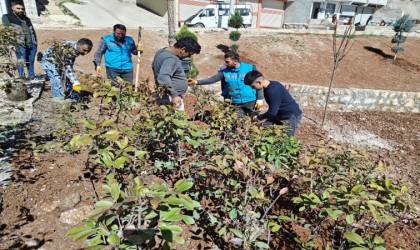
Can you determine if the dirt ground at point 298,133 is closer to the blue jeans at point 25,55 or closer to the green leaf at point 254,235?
the blue jeans at point 25,55

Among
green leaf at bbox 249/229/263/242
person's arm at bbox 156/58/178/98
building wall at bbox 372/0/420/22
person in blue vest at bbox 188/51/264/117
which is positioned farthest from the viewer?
building wall at bbox 372/0/420/22

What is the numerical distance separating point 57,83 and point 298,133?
4548 millimetres

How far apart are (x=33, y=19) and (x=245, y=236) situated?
19020 millimetres

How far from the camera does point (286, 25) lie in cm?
2812

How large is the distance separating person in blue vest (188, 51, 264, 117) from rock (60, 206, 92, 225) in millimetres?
2237

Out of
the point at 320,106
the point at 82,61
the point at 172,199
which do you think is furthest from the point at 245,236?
the point at 82,61

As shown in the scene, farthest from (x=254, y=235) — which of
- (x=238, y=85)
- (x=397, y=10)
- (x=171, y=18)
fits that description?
(x=397, y=10)

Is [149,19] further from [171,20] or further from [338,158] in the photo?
[338,158]

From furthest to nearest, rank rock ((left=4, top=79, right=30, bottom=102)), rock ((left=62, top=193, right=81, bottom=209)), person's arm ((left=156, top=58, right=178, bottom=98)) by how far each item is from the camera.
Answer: rock ((left=4, top=79, right=30, bottom=102)), person's arm ((left=156, top=58, right=178, bottom=98)), rock ((left=62, top=193, right=81, bottom=209))

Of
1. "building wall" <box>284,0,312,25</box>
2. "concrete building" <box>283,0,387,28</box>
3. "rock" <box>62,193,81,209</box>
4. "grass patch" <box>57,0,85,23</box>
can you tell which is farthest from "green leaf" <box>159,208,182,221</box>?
"building wall" <box>284,0,312,25</box>

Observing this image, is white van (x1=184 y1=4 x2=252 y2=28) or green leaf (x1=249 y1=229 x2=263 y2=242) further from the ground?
white van (x1=184 y1=4 x2=252 y2=28)

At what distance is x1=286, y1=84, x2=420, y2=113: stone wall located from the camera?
730 centimetres

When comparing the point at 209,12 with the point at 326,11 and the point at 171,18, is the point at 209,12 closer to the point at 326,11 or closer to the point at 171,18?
the point at 171,18

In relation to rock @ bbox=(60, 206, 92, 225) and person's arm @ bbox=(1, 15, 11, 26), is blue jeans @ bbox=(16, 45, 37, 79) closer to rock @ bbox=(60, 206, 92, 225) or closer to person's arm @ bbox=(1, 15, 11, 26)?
person's arm @ bbox=(1, 15, 11, 26)
